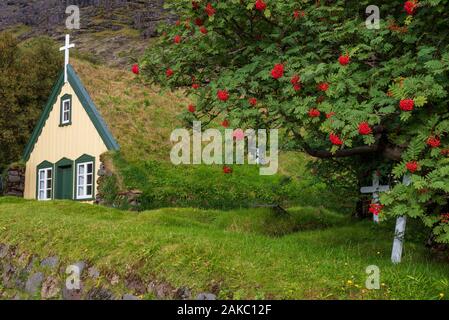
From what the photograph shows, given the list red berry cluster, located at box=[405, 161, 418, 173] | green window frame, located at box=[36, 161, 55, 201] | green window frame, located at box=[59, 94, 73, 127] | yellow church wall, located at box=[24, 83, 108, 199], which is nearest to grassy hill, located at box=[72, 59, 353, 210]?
yellow church wall, located at box=[24, 83, 108, 199]

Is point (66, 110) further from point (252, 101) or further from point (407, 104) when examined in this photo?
point (407, 104)

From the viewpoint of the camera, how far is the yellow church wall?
75.0 feet

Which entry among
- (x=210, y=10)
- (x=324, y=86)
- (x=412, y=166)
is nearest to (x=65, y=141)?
(x=210, y=10)

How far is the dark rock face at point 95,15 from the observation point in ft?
326

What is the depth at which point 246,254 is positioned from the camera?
9.21 meters

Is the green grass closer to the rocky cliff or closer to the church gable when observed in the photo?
the church gable

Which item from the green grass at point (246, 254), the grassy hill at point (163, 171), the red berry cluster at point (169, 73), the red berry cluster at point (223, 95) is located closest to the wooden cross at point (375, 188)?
the green grass at point (246, 254)

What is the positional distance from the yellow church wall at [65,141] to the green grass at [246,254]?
8107mm

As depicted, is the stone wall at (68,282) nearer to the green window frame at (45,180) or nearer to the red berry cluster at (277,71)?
the red berry cluster at (277,71)

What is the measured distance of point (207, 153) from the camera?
22219 mm

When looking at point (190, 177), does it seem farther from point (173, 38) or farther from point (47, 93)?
point (47, 93)

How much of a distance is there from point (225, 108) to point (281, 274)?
3.01 metres

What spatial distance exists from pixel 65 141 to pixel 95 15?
90065mm

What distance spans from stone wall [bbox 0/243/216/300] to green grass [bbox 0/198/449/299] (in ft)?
0.45
